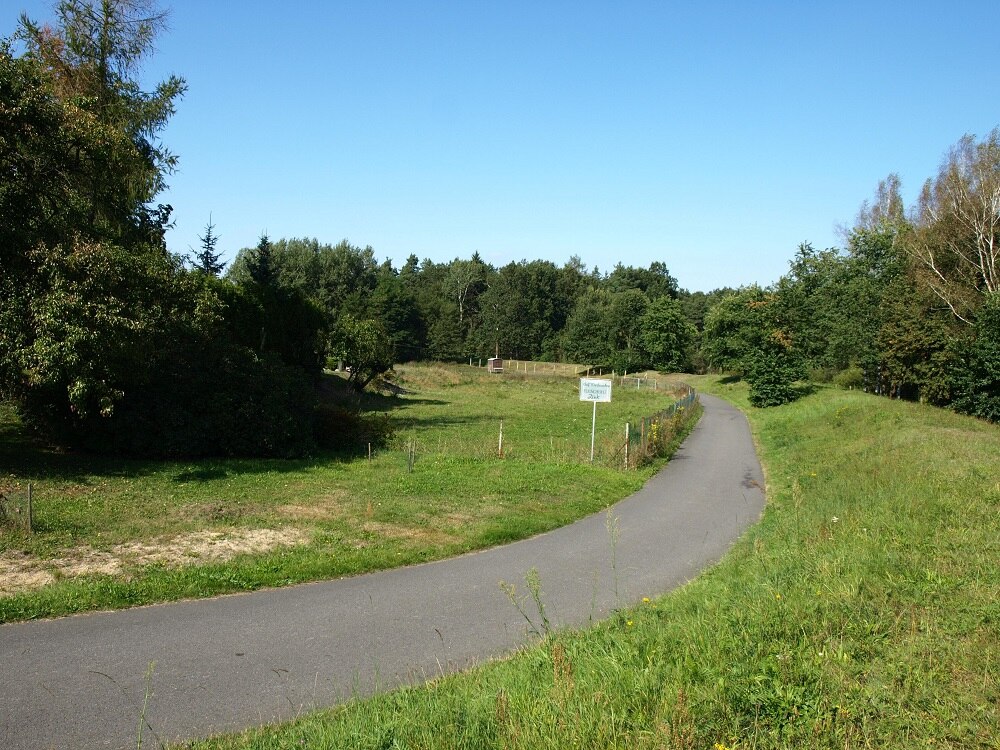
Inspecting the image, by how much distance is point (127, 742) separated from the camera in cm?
484

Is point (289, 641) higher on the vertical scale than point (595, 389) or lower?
lower

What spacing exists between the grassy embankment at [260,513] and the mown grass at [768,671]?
159 inches

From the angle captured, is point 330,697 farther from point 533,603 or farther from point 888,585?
point 888,585

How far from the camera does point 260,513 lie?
493 inches

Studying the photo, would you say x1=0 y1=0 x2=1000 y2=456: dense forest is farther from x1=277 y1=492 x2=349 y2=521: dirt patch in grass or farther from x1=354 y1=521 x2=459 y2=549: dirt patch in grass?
x1=354 y1=521 x2=459 y2=549: dirt patch in grass

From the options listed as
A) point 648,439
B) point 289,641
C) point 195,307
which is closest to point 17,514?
point 289,641

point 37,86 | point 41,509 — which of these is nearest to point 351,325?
point 37,86

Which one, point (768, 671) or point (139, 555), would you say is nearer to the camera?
point (768, 671)

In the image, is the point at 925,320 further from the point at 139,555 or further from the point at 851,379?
the point at 139,555

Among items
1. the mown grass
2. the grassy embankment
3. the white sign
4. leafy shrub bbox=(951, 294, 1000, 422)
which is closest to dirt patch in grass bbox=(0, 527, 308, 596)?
the grassy embankment

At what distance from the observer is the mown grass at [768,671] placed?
14.0 ft

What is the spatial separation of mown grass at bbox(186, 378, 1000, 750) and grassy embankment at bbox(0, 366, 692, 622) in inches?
159

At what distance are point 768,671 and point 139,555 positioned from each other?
8374mm

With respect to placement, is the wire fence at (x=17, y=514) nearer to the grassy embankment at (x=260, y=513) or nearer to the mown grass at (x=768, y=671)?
the grassy embankment at (x=260, y=513)
